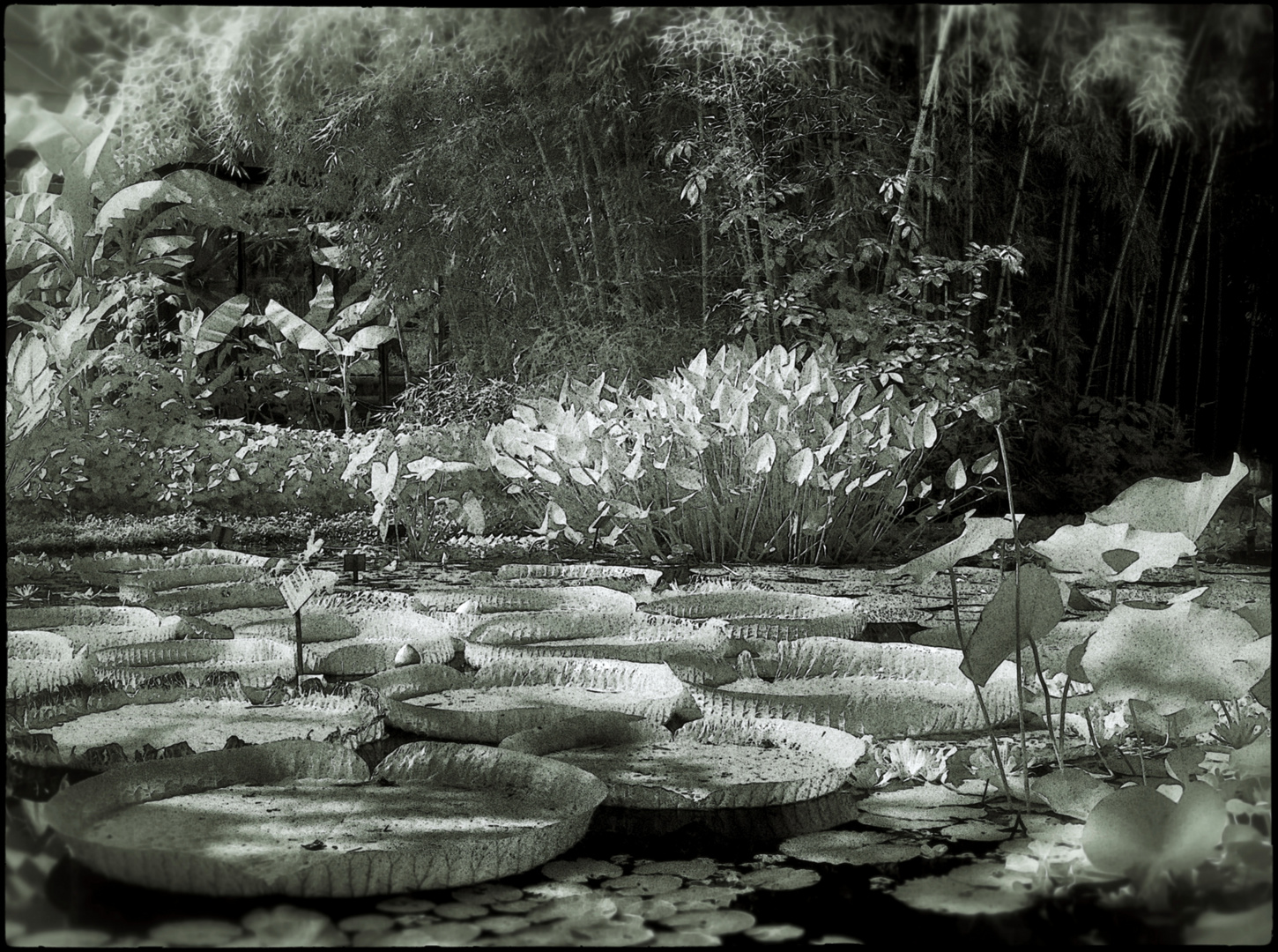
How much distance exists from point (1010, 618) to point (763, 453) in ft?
5.74

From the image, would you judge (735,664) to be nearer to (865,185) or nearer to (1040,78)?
(1040,78)

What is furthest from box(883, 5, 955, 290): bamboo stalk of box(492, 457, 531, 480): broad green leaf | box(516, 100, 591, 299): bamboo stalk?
box(492, 457, 531, 480): broad green leaf

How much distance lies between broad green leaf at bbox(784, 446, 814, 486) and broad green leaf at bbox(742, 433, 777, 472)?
1.9 inches

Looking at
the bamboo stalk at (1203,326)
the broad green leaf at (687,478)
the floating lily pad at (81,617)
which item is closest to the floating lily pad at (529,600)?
the broad green leaf at (687,478)

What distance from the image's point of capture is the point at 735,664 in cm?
194

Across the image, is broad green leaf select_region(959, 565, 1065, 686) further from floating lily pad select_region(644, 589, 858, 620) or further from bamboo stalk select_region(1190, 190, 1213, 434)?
bamboo stalk select_region(1190, 190, 1213, 434)

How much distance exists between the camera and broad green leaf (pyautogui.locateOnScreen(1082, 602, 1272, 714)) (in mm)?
1177

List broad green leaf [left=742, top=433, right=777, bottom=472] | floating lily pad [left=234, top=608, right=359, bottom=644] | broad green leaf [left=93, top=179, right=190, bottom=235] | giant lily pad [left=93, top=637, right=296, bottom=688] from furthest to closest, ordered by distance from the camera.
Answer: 1. broad green leaf [left=93, top=179, right=190, bottom=235]
2. broad green leaf [left=742, top=433, right=777, bottom=472]
3. floating lily pad [left=234, top=608, right=359, bottom=644]
4. giant lily pad [left=93, top=637, right=296, bottom=688]

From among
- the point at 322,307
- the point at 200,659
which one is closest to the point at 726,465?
the point at 200,659

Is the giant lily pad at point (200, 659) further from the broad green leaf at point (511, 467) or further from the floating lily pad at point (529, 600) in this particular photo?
the broad green leaf at point (511, 467)

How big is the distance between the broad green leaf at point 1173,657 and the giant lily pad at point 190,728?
89 cm

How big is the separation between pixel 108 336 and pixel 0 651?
4.42 metres

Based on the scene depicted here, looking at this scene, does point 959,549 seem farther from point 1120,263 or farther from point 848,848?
point 1120,263

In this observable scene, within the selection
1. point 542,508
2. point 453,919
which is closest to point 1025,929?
point 453,919
